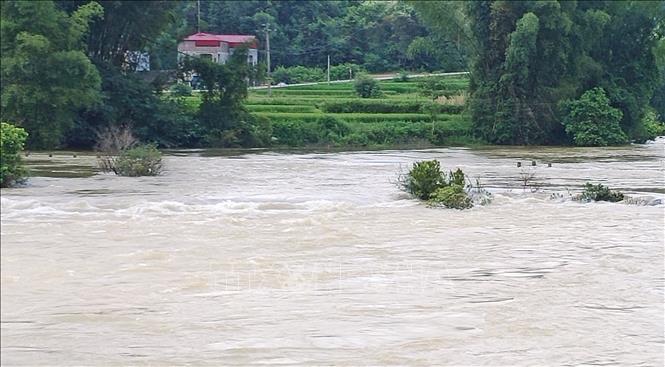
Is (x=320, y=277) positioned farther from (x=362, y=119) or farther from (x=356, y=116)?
(x=356, y=116)

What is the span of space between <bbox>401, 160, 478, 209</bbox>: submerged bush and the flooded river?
0.39 meters

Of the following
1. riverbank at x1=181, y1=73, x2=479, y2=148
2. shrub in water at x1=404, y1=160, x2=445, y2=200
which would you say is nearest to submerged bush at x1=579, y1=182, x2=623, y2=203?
shrub in water at x1=404, y1=160, x2=445, y2=200

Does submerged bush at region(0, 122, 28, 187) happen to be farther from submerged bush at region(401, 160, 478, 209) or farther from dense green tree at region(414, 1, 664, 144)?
dense green tree at region(414, 1, 664, 144)

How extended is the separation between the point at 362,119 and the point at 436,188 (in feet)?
67.3

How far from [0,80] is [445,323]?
15.1 m

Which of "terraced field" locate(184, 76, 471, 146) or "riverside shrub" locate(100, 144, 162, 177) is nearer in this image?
"riverside shrub" locate(100, 144, 162, 177)

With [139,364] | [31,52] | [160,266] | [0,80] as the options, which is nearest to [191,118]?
[31,52]

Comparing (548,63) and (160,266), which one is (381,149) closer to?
(548,63)

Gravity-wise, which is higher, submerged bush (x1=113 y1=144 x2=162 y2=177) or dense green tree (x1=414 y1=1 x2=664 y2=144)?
dense green tree (x1=414 y1=1 x2=664 y2=144)

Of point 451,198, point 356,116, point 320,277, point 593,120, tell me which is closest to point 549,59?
point 593,120

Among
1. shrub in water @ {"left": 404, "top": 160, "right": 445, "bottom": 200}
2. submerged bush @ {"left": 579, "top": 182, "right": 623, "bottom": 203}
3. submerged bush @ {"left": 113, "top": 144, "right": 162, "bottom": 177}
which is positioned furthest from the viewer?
submerged bush @ {"left": 113, "top": 144, "right": 162, "bottom": 177}

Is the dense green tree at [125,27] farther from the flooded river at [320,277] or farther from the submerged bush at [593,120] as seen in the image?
the submerged bush at [593,120]

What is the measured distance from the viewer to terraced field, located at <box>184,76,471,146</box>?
111 ft

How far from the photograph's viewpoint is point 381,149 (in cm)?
3266
